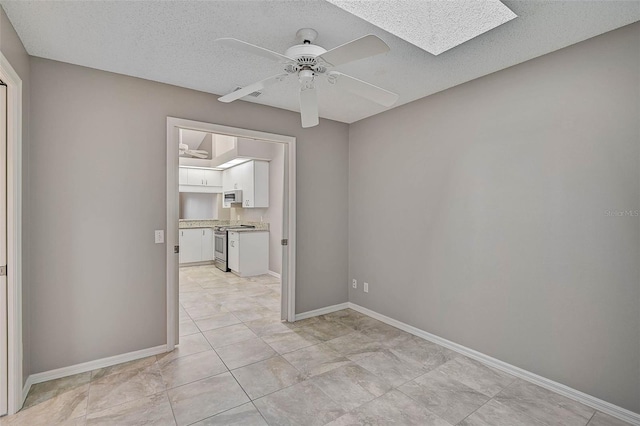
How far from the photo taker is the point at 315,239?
160 inches

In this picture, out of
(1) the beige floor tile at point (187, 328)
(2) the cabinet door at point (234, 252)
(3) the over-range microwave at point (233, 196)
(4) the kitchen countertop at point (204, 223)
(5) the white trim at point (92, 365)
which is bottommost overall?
(1) the beige floor tile at point (187, 328)

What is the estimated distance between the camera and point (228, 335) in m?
3.43

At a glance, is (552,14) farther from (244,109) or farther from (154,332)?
(154,332)

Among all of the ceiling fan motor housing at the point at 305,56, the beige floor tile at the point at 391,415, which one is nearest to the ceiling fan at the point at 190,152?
the ceiling fan motor housing at the point at 305,56

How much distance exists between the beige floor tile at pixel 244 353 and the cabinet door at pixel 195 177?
511cm

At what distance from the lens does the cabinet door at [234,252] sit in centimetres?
614

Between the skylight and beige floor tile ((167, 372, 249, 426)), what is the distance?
2636mm

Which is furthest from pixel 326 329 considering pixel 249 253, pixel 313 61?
pixel 249 253

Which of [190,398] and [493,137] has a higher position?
[493,137]

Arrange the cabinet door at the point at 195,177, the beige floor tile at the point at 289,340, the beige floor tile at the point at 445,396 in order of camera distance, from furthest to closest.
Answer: the cabinet door at the point at 195,177, the beige floor tile at the point at 289,340, the beige floor tile at the point at 445,396

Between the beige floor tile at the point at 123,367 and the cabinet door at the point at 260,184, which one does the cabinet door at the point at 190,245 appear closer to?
the cabinet door at the point at 260,184

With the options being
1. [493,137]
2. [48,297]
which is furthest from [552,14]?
[48,297]

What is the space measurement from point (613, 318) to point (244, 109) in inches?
142

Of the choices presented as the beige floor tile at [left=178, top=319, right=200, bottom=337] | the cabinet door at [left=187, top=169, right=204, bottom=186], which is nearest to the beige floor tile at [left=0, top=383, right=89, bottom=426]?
the beige floor tile at [left=178, top=319, right=200, bottom=337]
